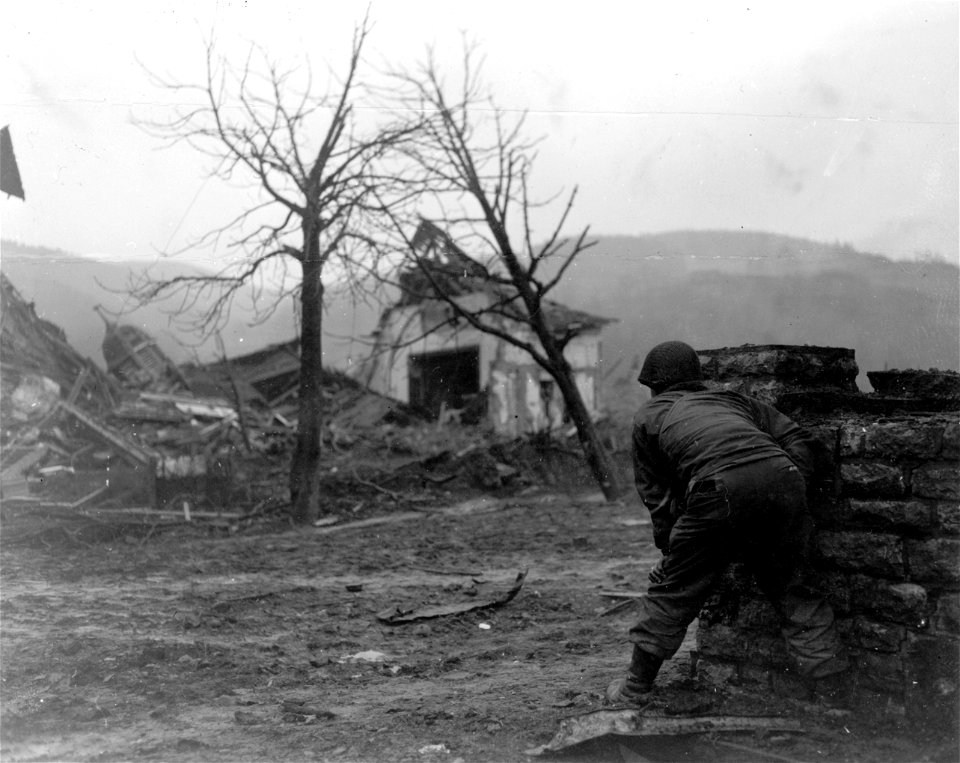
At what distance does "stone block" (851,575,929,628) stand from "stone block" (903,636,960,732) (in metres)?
0.09

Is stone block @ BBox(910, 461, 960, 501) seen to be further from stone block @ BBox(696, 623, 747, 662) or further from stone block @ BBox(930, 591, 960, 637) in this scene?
stone block @ BBox(696, 623, 747, 662)

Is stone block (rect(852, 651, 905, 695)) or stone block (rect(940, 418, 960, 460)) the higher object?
stone block (rect(940, 418, 960, 460))

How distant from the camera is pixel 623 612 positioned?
6.09 metres

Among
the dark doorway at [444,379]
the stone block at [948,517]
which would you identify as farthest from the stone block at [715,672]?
the dark doorway at [444,379]

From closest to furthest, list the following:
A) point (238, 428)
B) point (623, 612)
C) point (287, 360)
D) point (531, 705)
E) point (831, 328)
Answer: point (531, 705), point (623, 612), point (831, 328), point (238, 428), point (287, 360)

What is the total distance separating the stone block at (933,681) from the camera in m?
3.10

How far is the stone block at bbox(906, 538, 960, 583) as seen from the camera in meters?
3.12

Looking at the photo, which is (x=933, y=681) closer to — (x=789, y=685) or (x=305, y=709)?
(x=789, y=685)

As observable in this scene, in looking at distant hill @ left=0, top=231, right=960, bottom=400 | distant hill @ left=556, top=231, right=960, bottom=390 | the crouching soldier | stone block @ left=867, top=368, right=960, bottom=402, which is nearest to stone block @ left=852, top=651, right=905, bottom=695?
the crouching soldier

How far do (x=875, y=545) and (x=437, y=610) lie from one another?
3.76 metres

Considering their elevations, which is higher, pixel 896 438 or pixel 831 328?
pixel 831 328

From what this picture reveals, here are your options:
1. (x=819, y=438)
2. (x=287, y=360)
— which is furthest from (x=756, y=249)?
(x=287, y=360)

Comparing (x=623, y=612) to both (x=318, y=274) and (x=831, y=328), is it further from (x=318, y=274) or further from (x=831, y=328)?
(x=318, y=274)

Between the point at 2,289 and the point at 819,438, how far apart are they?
42.3 feet
